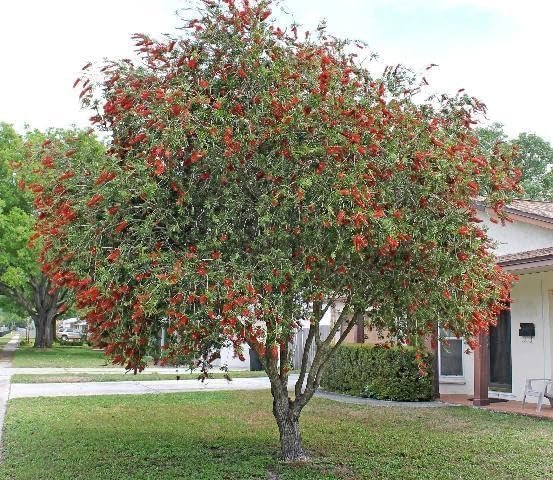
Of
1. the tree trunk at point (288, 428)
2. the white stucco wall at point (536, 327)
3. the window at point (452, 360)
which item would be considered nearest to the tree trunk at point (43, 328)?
the window at point (452, 360)

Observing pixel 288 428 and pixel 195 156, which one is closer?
pixel 195 156

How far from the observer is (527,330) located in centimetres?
1352

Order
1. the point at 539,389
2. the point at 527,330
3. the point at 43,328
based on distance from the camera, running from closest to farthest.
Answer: the point at 539,389
the point at 527,330
the point at 43,328

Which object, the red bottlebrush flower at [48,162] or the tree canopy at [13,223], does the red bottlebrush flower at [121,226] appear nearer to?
the red bottlebrush flower at [48,162]

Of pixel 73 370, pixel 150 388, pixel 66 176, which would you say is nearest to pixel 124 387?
pixel 150 388

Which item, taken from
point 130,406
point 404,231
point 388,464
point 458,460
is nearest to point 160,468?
point 388,464

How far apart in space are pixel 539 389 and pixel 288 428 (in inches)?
261

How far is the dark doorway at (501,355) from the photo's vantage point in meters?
14.3

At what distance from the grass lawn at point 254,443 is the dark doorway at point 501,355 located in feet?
5.98

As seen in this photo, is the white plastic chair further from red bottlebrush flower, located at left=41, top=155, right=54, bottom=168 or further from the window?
red bottlebrush flower, located at left=41, top=155, right=54, bottom=168

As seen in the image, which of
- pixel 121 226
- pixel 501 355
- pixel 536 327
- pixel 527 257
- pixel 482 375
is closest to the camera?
pixel 121 226

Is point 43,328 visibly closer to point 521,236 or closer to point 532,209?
point 521,236

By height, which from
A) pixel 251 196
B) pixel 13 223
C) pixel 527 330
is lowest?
pixel 527 330

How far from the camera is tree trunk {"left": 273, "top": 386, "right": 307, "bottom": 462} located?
27.2 ft
